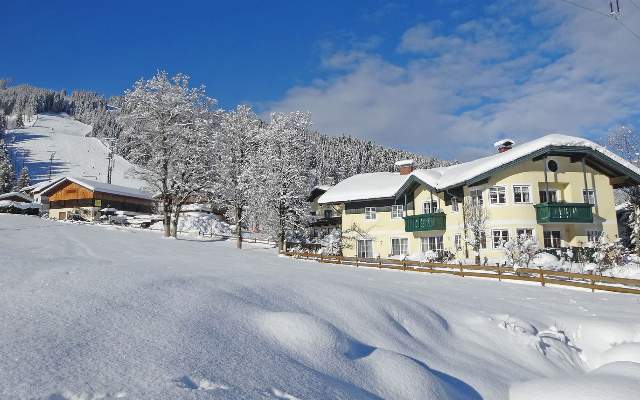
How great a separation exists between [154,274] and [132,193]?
57113mm

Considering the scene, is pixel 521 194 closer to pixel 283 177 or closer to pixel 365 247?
pixel 365 247

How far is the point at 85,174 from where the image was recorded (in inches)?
4186

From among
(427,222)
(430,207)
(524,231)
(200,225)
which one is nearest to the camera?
(524,231)

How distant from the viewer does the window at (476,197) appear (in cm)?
3039

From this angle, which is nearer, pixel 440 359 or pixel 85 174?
pixel 440 359

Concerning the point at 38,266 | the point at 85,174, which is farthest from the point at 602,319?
the point at 85,174

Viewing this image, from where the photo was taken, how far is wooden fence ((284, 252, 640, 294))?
19109 millimetres

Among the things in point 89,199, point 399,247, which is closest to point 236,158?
point 399,247

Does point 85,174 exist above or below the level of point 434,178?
above

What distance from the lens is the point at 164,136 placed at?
33.2 m

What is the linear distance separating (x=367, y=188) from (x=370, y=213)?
2.46 meters

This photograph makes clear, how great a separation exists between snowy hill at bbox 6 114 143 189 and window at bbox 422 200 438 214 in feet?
233

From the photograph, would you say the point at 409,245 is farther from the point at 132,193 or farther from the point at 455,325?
the point at 132,193

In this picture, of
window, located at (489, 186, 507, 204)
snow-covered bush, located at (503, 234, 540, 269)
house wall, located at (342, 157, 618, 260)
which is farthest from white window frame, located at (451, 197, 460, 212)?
snow-covered bush, located at (503, 234, 540, 269)
